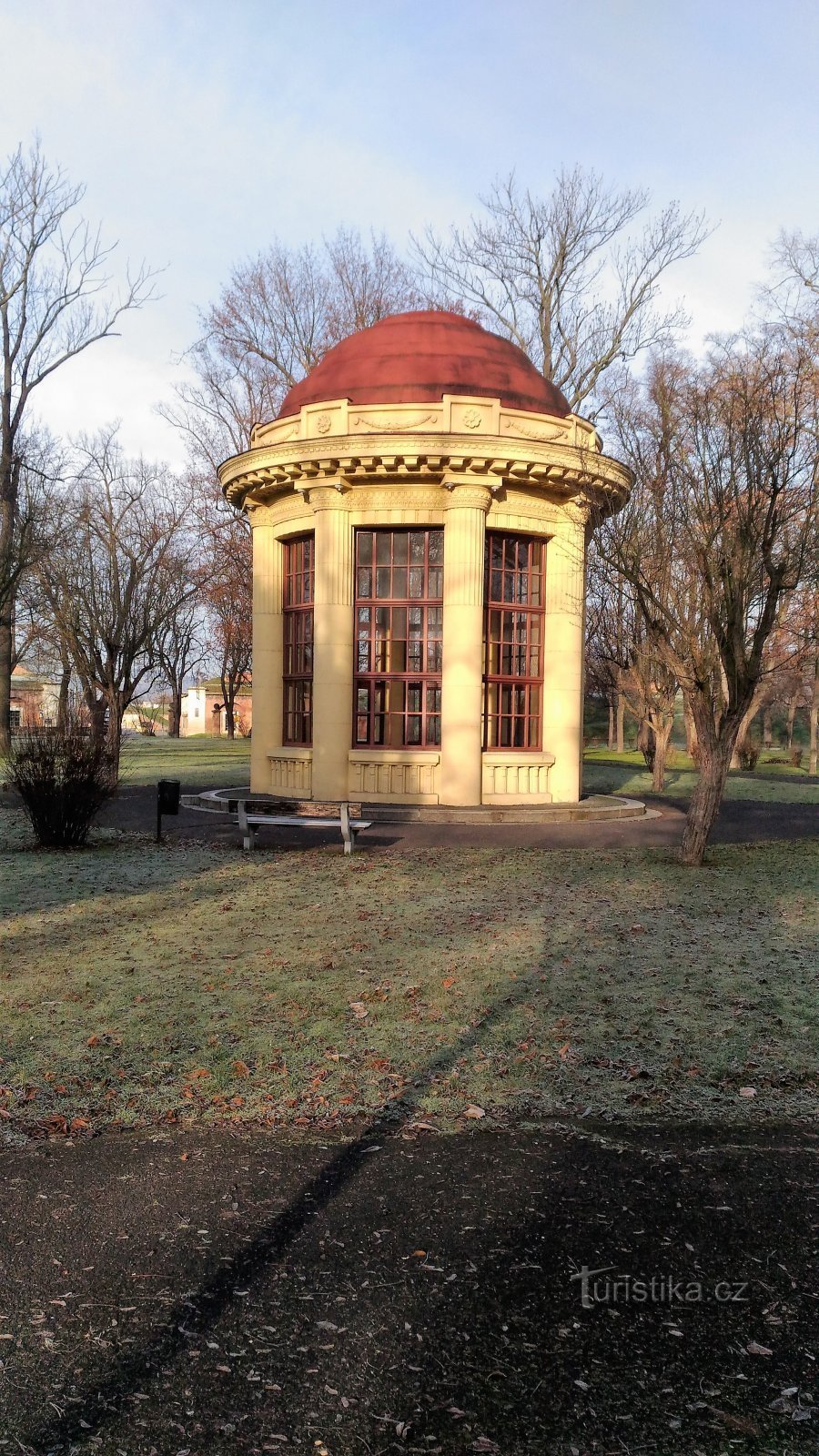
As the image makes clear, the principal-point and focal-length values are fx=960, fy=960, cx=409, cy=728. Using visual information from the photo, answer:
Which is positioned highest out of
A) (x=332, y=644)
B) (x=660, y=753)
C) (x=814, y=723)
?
(x=332, y=644)

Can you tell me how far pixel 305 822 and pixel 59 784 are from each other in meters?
3.25

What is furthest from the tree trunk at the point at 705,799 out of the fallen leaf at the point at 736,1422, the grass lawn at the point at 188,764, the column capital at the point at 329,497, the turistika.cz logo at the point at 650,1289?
the grass lawn at the point at 188,764

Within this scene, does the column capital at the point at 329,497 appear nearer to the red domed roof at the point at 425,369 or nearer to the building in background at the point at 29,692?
the red domed roof at the point at 425,369

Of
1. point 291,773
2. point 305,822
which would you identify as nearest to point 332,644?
point 291,773

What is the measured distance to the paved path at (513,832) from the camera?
45.2 feet

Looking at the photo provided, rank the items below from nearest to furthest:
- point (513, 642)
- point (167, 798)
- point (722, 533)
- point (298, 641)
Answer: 1. point (722, 533)
2. point (167, 798)
3. point (513, 642)
4. point (298, 641)

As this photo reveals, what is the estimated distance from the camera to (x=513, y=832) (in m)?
15.1

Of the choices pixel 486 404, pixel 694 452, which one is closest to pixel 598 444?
pixel 486 404

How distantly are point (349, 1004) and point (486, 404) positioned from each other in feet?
41.8

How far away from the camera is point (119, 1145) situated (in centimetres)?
433

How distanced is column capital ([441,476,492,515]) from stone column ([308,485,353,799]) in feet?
6.36

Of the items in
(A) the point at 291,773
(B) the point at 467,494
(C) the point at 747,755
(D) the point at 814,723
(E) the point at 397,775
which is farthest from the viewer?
(D) the point at 814,723

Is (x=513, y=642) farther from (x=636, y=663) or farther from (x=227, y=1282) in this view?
(x=227, y=1282)

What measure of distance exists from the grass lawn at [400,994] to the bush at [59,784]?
5.93 ft
